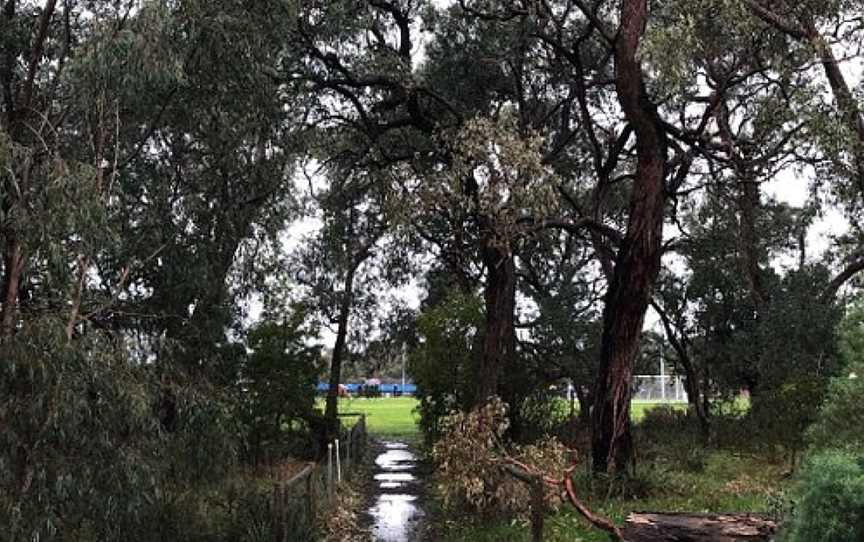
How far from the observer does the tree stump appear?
875 centimetres

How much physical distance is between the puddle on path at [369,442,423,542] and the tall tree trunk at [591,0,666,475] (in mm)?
3235

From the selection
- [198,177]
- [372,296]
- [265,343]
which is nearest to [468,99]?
[265,343]

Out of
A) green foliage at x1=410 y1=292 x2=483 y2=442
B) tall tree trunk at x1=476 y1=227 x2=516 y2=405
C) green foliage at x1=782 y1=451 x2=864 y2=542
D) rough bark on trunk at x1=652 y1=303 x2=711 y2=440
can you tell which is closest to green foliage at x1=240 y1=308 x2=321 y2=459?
green foliage at x1=410 y1=292 x2=483 y2=442

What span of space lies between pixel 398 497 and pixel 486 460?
6468 millimetres

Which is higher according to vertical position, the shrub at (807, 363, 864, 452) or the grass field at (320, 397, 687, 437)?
the shrub at (807, 363, 864, 452)

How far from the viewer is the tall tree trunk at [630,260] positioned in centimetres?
1495

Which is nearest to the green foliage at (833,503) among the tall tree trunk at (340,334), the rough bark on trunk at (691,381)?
the rough bark on trunk at (691,381)

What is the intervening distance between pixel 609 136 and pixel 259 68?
1059cm

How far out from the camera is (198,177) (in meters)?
13.5

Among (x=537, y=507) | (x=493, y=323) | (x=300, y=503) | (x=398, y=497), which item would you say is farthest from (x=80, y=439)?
(x=398, y=497)

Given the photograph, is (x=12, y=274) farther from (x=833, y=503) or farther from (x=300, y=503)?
(x=833, y=503)

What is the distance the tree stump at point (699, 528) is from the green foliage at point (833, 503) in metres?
3.54

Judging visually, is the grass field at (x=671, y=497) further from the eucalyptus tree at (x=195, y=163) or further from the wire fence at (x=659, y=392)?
the wire fence at (x=659, y=392)

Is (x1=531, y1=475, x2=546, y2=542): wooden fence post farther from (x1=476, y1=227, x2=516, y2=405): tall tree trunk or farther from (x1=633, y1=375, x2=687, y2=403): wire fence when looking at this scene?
(x1=633, y1=375, x2=687, y2=403): wire fence
